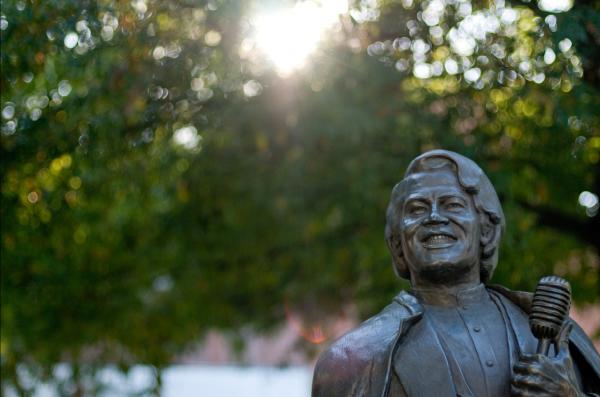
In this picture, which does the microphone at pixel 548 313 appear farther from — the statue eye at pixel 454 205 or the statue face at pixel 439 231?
the statue eye at pixel 454 205

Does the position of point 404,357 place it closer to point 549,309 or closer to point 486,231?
point 549,309

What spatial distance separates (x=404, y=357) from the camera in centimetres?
440

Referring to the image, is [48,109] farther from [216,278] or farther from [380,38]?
[216,278]

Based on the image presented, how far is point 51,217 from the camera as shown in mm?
10562

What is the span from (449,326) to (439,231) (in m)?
0.40

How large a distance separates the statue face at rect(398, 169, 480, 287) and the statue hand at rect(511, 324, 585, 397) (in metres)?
0.53

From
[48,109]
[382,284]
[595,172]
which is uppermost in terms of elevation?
[48,109]

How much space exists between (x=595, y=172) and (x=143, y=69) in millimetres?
4603

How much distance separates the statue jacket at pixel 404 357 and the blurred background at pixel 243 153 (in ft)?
11.4

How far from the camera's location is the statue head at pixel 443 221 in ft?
15.2

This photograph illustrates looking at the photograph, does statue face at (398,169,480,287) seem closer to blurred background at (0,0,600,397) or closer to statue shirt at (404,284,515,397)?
statue shirt at (404,284,515,397)

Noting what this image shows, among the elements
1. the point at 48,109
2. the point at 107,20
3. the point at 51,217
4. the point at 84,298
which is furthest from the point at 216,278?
the point at 107,20

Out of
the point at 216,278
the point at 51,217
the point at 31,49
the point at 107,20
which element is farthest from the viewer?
the point at 216,278

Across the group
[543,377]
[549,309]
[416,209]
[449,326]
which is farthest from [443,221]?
[543,377]
